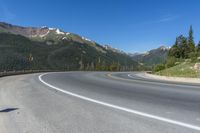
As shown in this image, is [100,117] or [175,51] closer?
[100,117]

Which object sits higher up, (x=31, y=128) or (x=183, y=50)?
(x=183, y=50)

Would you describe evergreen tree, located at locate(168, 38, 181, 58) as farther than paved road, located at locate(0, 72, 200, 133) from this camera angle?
Yes

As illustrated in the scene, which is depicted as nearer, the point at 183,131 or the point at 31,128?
the point at 183,131

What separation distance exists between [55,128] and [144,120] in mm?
2068

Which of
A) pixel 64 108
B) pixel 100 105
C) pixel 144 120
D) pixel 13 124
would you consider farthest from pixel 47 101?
pixel 144 120

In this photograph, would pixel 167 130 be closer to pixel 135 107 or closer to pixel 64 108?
pixel 135 107

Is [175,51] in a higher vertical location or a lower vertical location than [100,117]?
higher

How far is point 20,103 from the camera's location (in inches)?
358

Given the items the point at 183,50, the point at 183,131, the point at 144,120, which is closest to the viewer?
the point at 183,131

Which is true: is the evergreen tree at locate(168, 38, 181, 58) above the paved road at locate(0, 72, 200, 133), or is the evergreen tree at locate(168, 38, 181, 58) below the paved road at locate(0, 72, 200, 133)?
above

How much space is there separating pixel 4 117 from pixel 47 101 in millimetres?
2439

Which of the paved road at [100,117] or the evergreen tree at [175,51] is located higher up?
the evergreen tree at [175,51]

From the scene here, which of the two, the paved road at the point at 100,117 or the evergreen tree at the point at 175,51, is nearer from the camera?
the paved road at the point at 100,117

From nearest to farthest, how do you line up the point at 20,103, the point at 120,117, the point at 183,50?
the point at 120,117
the point at 20,103
the point at 183,50
